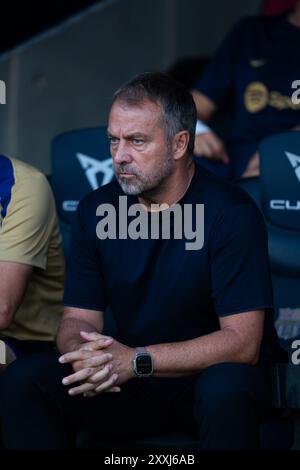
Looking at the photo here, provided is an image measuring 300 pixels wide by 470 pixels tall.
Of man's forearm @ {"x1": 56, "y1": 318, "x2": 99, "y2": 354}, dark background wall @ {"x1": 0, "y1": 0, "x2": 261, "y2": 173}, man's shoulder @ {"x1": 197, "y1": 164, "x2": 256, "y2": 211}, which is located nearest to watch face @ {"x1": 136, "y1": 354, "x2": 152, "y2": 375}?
man's forearm @ {"x1": 56, "y1": 318, "x2": 99, "y2": 354}

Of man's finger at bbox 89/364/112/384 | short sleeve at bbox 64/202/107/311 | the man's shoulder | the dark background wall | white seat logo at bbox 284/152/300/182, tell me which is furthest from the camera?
the dark background wall

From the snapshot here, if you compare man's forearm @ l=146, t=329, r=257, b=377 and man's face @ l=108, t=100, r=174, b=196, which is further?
man's face @ l=108, t=100, r=174, b=196

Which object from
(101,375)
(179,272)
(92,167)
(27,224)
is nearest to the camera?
(101,375)

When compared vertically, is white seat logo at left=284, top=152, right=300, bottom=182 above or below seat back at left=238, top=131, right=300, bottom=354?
above

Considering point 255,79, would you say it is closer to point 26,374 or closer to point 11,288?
point 11,288

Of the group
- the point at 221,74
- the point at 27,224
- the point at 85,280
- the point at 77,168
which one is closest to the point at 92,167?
the point at 77,168

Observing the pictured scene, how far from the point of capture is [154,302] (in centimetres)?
305

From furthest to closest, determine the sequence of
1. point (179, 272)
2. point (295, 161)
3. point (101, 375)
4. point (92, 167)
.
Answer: point (92, 167)
point (295, 161)
point (179, 272)
point (101, 375)

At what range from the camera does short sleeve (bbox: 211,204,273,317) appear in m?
2.91

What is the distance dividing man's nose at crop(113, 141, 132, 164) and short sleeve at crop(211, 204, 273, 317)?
0.30 meters

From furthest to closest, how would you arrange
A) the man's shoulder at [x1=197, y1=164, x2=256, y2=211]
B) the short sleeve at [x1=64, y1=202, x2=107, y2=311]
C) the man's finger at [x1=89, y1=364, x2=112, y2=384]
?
1. the short sleeve at [x1=64, y1=202, x2=107, y2=311]
2. the man's shoulder at [x1=197, y1=164, x2=256, y2=211]
3. the man's finger at [x1=89, y1=364, x2=112, y2=384]

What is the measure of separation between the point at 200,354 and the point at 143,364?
149 millimetres

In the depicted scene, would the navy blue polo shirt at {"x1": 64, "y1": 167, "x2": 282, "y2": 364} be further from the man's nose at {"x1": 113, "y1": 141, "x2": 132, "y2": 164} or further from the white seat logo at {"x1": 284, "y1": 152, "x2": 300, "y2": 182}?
the white seat logo at {"x1": 284, "y1": 152, "x2": 300, "y2": 182}

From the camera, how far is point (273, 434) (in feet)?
9.31
